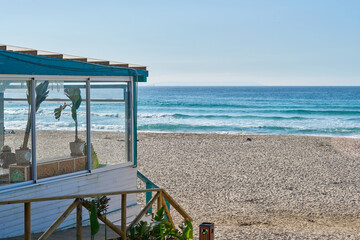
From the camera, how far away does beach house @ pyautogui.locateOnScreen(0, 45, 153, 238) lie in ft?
21.4

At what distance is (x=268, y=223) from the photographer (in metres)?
10.6

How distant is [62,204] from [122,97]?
1.97 meters

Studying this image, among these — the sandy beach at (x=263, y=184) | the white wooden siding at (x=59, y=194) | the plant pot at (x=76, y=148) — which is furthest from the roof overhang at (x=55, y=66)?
the sandy beach at (x=263, y=184)

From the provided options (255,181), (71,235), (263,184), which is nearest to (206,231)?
(71,235)

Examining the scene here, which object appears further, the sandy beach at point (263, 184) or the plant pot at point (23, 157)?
the sandy beach at point (263, 184)

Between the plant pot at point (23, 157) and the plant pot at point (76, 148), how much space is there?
32.4 inches

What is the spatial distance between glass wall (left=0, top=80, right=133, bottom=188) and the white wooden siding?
148 millimetres

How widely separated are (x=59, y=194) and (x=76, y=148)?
2.53 ft

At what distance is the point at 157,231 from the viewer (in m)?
6.83

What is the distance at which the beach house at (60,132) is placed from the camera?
21.4 feet

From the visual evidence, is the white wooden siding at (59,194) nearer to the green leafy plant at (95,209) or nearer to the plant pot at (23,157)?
the plant pot at (23,157)

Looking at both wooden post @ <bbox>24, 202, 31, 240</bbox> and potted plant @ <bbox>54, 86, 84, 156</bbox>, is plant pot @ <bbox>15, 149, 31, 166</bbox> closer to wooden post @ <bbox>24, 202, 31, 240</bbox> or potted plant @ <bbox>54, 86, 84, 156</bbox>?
potted plant @ <bbox>54, 86, 84, 156</bbox>

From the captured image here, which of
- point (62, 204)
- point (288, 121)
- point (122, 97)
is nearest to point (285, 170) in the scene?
point (122, 97)

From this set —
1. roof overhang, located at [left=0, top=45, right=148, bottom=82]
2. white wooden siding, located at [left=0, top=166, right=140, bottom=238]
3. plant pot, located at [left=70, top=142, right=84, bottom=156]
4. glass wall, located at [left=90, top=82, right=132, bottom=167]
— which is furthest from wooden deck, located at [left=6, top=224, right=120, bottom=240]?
roof overhang, located at [left=0, top=45, right=148, bottom=82]
